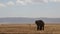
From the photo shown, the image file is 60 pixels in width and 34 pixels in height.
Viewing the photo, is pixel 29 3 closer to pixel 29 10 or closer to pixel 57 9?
pixel 29 10

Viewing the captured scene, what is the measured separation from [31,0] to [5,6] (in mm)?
862

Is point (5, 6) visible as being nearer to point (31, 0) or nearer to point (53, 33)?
point (31, 0)

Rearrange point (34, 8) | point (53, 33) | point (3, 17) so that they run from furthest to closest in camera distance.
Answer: point (34, 8) < point (3, 17) < point (53, 33)

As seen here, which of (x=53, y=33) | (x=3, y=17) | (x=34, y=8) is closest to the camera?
(x=53, y=33)

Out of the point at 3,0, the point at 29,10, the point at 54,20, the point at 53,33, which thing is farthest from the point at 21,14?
the point at 53,33

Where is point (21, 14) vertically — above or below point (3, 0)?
below

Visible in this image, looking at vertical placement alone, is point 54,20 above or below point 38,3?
below

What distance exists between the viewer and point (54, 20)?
5.35 m

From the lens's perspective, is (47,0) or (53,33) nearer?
(53,33)

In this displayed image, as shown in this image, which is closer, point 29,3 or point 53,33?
point 53,33

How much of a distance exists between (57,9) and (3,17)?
1.73 meters

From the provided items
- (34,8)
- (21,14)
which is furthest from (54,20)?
(21,14)

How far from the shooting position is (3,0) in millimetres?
4980

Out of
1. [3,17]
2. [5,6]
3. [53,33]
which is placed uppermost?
[5,6]
